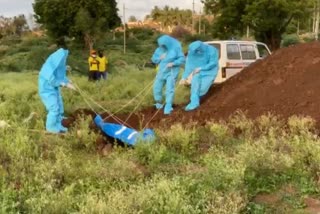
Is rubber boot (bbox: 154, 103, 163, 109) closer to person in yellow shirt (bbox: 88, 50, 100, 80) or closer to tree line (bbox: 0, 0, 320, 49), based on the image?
person in yellow shirt (bbox: 88, 50, 100, 80)

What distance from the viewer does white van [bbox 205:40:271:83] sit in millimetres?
16219

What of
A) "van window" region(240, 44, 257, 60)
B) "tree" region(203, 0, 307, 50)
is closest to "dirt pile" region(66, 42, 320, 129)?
"van window" region(240, 44, 257, 60)

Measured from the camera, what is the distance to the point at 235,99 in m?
12.1

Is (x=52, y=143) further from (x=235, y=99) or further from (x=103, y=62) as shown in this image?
(x=103, y=62)

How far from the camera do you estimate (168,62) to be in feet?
40.9

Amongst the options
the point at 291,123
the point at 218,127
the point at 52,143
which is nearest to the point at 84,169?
the point at 52,143

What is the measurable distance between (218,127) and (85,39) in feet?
95.5

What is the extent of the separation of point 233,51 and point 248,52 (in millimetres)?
706

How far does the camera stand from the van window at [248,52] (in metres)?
16.8

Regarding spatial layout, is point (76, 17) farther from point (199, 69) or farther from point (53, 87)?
point (53, 87)

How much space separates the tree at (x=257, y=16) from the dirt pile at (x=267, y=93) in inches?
771

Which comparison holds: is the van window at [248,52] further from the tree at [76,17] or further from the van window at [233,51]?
the tree at [76,17]

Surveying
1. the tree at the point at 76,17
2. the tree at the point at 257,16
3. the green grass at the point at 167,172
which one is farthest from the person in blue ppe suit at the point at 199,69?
the tree at the point at 76,17

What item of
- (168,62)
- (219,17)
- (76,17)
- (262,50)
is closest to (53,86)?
(168,62)
